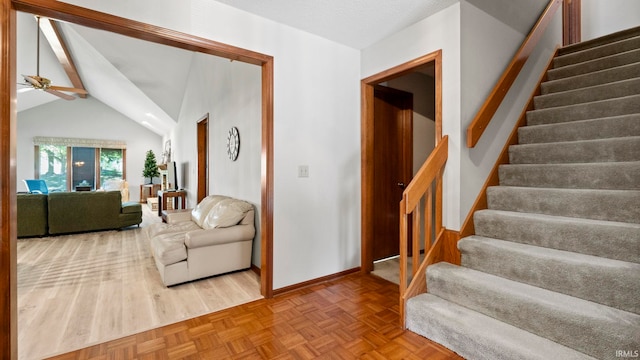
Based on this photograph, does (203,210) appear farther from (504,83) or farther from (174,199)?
(174,199)

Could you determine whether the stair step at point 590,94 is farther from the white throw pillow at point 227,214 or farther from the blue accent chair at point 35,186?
the blue accent chair at point 35,186

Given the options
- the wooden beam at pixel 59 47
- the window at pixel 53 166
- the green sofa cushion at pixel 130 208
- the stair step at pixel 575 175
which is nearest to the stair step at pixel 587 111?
the stair step at pixel 575 175

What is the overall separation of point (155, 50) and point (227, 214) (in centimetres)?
402

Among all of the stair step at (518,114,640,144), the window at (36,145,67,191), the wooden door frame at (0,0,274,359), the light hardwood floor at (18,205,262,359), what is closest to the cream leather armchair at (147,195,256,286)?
the light hardwood floor at (18,205,262,359)

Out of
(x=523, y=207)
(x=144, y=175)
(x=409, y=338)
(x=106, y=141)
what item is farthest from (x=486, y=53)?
(x=106, y=141)

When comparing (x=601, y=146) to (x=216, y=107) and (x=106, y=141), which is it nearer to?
(x=216, y=107)

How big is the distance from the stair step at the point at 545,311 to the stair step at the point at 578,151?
1.21 m

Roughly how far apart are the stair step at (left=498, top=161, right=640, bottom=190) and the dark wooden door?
4.20 feet

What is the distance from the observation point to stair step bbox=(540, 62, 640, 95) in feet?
8.33

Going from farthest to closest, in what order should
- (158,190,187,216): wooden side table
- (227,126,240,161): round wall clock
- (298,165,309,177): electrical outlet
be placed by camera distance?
1. (158,190,187,216): wooden side table
2. (227,126,240,161): round wall clock
3. (298,165,309,177): electrical outlet

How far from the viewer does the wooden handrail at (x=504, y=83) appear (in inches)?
84.0

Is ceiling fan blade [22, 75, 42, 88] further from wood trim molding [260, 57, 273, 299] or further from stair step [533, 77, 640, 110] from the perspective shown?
stair step [533, 77, 640, 110]

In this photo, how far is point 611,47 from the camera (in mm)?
2914

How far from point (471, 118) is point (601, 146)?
952 millimetres
